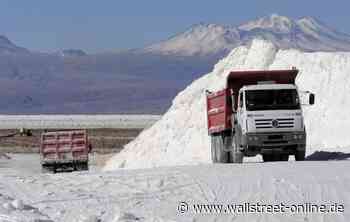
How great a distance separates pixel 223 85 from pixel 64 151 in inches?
317

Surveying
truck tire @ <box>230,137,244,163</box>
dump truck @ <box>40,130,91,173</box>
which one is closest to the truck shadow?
truck tire @ <box>230,137,244,163</box>

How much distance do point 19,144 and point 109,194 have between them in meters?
59.3

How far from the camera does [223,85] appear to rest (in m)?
45.3

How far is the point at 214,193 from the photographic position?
1953cm

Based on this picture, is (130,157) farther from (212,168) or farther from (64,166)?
(212,168)

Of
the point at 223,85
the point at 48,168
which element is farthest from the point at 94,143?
the point at 48,168

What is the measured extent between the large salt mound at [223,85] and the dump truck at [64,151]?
1733 millimetres

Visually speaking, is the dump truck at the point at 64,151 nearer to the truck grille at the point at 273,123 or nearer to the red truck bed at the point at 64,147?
the red truck bed at the point at 64,147

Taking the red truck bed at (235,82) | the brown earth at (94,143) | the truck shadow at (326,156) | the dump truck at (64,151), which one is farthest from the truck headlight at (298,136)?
the brown earth at (94,143)

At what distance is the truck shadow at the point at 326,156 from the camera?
1248 inches

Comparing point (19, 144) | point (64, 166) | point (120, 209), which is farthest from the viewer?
point (19, 144)

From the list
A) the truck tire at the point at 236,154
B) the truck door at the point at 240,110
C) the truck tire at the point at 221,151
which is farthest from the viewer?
the truck tire at the point at 221,151

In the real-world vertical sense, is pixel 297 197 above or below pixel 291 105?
below

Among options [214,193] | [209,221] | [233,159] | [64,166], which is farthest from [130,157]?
[209,221]
